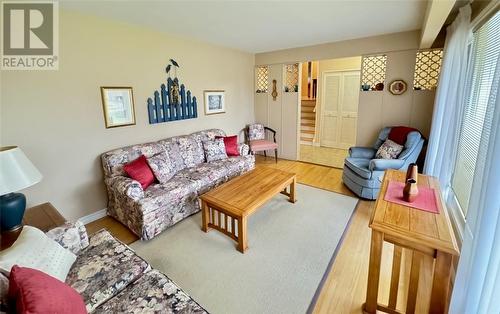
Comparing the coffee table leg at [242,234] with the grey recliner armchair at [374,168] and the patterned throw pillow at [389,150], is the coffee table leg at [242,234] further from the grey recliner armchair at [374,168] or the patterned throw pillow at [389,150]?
the patterned throw pillow at [389,150]

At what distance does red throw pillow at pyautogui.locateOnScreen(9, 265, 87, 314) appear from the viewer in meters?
0.94

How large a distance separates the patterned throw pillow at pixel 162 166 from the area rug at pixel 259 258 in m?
0.61

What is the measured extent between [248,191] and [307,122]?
5.33 meters

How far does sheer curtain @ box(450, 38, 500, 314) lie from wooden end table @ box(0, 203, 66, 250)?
2.69 meters

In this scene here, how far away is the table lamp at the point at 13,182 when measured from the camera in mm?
1639

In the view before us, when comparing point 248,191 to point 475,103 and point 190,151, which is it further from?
point 475,103

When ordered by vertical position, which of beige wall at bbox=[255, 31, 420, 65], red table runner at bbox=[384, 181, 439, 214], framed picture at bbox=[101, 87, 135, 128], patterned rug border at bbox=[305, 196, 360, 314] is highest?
beige wall at bbox=[255, 31, 420, 65]

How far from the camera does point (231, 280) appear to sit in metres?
2.06

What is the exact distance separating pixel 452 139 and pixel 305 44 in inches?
117

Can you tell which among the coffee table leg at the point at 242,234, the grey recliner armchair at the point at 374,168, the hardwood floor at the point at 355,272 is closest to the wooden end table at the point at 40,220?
the hardwood floor at the point at 355,272

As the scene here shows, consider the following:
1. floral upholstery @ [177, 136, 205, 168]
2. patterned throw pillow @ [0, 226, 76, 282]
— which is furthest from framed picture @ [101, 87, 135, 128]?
patterned throw pillow @ [0, 226, 76, 282]

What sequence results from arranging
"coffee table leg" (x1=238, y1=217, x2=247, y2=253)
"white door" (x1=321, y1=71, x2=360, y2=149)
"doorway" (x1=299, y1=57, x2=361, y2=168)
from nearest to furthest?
"coffee table leg" (x1=238, y1=217, x2=247, y2=253) → "doorway" (x1=299, y1=57, x2=361, y2=168) → "white door" (x1=321, y1=71, x2=360, y2=149)

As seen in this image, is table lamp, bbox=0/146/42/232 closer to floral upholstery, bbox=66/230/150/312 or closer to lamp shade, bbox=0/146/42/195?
lamp shade, bbox=0/146/42/195

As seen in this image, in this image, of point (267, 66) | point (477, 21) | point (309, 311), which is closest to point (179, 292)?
point (309, 311)
